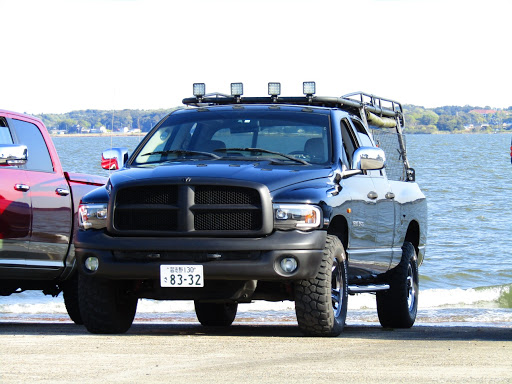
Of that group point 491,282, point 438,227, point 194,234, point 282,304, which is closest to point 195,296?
Result: point 194,234

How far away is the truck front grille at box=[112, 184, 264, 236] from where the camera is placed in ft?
26.8

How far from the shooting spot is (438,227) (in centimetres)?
3488

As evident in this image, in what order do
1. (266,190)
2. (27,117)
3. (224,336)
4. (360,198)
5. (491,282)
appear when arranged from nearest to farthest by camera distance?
(266,190) < (224,336) < (360,198) < (27,117) < (491,282)

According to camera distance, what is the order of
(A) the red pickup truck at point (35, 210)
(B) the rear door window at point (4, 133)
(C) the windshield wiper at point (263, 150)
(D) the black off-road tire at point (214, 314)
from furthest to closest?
1. (D) the black off-road tire at point (214, 314)
2. (B) the rear door window at point (4, 133)
3. (A) the red pickup truck at point (35, 210)
4. (C) the windshield wiper at point (263, 150)

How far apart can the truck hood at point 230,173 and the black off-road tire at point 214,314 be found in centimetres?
241

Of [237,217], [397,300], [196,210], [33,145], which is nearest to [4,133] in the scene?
[33,145]

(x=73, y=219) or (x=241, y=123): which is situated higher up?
(x=241, y=123)

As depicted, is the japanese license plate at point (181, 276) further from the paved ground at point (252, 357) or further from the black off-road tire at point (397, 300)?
the black off-road tire at point (397, 300)

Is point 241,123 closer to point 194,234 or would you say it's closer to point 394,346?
point 194,234

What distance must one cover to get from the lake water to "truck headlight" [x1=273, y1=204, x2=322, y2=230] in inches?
157

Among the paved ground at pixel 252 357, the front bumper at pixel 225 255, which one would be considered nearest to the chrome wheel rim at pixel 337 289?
the paved ground at pixel 252 357

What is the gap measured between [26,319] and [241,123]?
479 centimetres

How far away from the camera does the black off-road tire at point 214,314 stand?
1092 cm

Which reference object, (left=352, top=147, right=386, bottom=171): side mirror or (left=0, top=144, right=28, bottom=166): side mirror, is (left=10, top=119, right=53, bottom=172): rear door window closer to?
(left=0, top=144, right=28, bottom=166): side mirror
